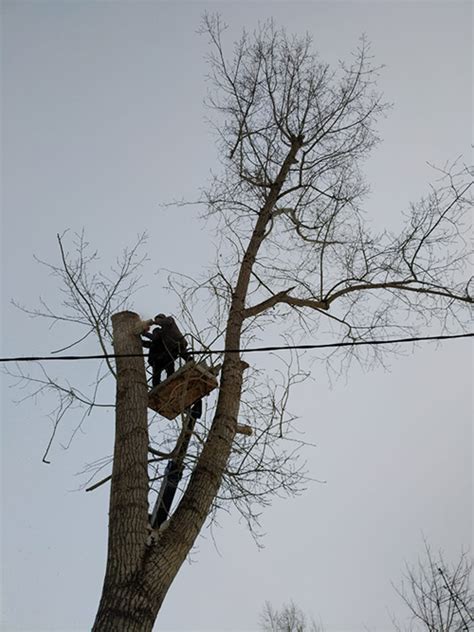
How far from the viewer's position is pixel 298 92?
6672mm

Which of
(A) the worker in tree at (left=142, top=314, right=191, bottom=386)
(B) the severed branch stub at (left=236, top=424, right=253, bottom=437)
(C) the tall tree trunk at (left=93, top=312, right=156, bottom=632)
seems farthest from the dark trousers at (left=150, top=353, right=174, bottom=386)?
(B) the severed branch stub at (left=236, top=424, right=253, bottom=437)

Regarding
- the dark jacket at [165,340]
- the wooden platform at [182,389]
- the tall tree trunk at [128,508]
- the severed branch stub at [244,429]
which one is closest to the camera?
the tall tree trunk at [128,508]

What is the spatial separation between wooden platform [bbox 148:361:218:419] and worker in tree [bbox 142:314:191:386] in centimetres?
24

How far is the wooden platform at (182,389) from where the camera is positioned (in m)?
4.29

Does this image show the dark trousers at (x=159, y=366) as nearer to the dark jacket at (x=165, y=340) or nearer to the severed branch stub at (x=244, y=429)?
the dark jacket at (x=165, y=340)

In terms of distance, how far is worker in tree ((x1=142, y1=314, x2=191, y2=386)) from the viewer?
474cm

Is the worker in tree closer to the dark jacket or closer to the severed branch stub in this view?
the dark jacket

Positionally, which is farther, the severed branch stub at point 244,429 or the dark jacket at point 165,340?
the dark jacket at point 165,340

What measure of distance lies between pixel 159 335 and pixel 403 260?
7.61 ft

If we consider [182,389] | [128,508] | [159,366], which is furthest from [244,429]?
[128,508]

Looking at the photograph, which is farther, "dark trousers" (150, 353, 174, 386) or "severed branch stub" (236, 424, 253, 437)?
"dark trousers" (150, 353, 174, 386)

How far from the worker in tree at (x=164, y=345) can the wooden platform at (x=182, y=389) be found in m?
0.24

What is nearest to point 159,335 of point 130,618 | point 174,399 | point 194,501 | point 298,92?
point 174,399

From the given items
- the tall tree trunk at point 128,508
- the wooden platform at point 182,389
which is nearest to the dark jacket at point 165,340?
the tall tree trunk at point 128,508
